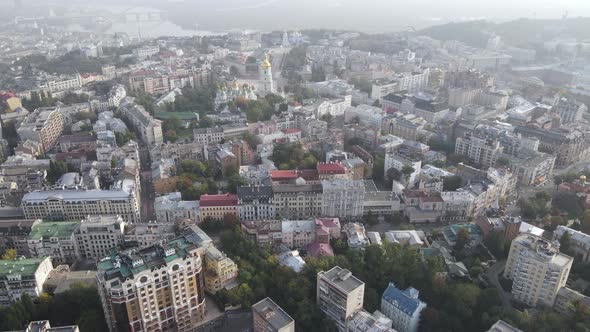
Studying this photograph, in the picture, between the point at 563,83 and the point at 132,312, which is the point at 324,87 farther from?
the point at 132,312

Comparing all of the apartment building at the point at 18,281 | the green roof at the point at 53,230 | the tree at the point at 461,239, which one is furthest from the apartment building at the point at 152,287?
the tree at the point at 461,239

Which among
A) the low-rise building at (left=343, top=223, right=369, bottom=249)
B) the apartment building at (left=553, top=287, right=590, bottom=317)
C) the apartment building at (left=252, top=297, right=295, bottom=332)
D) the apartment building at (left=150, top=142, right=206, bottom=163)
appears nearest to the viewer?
the apartment building at (left=252, top=297, right=295, bottom=332)

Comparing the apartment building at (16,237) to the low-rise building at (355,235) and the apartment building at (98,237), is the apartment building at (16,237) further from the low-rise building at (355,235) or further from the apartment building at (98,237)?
the low-rise building at (355,235)

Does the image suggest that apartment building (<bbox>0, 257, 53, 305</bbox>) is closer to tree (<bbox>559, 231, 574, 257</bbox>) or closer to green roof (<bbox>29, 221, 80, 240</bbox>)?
green roof (<bbox>29, 221, 80, 240</bbox>)

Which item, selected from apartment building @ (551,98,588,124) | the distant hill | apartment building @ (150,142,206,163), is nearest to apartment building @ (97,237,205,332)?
apartment building @ (150,142,206,163)

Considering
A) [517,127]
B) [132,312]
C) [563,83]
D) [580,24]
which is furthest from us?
[580,24]

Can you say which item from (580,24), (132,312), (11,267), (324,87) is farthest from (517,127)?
(580,24)

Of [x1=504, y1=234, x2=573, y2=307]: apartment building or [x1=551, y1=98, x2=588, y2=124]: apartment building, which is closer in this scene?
[x1=504, y1=234, x2=573, y2=307]: apartment building
